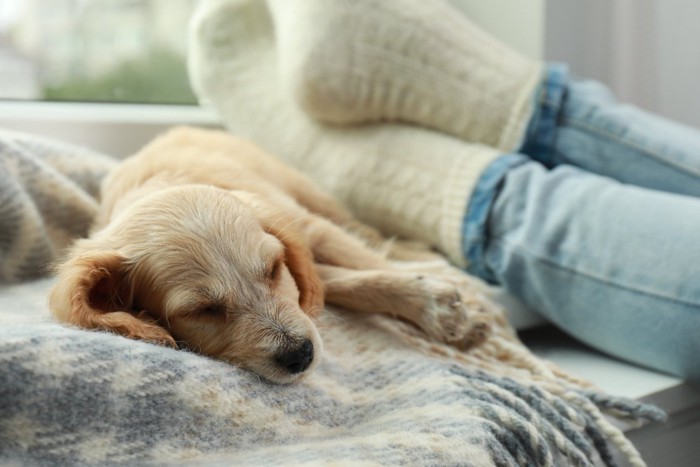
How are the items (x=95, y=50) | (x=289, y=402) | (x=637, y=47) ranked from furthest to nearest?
(x=637, y=47) → (x=95, y=50) → (x=289, y=402)

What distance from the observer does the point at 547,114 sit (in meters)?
1.52

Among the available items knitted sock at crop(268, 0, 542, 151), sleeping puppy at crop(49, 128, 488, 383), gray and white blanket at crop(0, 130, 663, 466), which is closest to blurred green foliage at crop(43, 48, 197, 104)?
knitted sock at crop(268, 0, 542, 151)

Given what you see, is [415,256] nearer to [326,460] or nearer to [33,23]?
[326,460]

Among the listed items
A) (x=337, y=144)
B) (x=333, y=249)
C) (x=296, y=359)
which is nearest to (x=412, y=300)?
(x=333, y=249)

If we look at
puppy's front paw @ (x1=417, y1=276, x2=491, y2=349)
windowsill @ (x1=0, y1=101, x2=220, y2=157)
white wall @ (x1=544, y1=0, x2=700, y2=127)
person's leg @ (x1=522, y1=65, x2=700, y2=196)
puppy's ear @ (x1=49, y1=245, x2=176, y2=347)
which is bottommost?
windowsill @ (x1=0, y1=101, x2=220, y2=157)

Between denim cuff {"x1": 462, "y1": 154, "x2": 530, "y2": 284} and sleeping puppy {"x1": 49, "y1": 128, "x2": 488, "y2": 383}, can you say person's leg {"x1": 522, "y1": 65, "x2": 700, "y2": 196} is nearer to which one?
denim cuff {"x1": 462, "y1": 154, "x2": 530, "y2": 284}

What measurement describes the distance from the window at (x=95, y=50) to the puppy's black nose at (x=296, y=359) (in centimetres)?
124

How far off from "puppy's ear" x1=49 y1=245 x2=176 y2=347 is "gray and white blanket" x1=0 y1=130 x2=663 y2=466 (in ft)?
0.13

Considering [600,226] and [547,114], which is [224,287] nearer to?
[600,226]

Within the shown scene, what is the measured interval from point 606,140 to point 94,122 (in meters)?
1.07

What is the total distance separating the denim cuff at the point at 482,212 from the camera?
4.55 feet

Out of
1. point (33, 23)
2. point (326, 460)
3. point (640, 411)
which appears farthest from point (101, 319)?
point (33, 23)

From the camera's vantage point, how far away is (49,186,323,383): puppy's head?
0.89 m

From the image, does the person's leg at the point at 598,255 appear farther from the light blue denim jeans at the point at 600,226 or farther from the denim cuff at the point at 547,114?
the denim cuff at the point at 547,114
